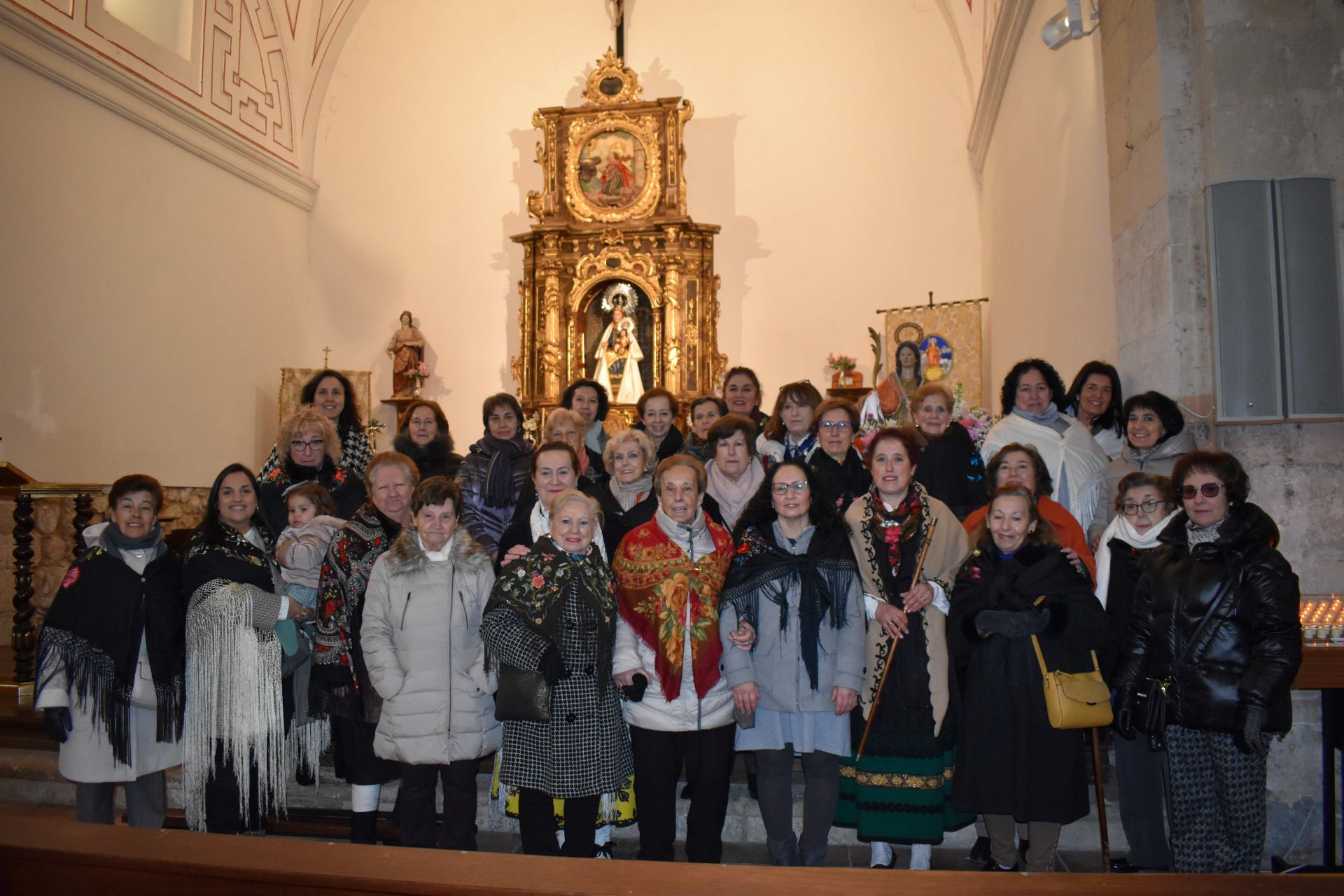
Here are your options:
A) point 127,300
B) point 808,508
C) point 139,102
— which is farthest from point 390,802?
point 139,102

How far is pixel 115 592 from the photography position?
3.52 meters

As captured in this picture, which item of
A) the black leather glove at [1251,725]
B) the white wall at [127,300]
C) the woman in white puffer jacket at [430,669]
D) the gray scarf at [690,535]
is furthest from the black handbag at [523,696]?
the white wall at [127,300]

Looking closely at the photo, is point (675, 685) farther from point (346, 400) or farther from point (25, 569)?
point (25, 569)

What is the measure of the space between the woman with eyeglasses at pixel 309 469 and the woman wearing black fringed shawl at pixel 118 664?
0.84 m

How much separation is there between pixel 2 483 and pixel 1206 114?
7159mm

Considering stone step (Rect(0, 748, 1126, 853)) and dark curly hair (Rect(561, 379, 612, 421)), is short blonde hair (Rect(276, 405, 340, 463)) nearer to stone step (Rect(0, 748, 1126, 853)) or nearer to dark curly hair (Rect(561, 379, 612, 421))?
dark curly hair (Rect(561, 379, 612, 421))

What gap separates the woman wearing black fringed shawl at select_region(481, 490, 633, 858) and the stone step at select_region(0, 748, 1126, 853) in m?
0.69

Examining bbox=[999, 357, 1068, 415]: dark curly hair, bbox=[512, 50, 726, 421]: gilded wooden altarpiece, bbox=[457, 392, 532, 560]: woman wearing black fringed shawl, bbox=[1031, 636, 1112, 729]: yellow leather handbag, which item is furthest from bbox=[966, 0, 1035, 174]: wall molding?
bbox=[1031, 636, 1112, 729]: yellow leather handbag

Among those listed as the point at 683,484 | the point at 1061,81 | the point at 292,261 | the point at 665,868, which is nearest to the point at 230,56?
the point at 292,261

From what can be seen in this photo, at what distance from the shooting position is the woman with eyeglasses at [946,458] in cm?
436

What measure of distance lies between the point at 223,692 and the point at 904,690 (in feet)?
8.20

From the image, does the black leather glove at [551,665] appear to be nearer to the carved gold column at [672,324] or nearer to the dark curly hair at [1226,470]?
the dark curly hair at [1226,470]

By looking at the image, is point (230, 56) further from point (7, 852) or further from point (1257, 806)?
point (1257, 806)

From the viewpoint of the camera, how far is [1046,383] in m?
4.52
